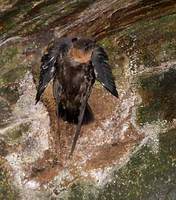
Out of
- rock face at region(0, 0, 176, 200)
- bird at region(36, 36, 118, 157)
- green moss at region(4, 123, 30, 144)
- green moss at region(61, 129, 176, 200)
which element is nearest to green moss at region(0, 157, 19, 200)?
rock face at region(0, 0, 176, 200)

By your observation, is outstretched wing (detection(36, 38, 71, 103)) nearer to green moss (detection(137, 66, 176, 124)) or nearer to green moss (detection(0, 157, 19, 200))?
green moss (detection(0, 157, 19, 200))

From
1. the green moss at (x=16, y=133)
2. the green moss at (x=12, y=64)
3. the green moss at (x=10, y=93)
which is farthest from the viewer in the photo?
the green moss at (x=12, y=64)

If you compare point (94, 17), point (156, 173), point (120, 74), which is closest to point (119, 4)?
point (94, 17)

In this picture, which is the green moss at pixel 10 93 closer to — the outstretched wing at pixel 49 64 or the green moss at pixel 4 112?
the green moss at pixel 4 112

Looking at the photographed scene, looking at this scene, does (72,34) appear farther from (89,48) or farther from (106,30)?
(89,48)

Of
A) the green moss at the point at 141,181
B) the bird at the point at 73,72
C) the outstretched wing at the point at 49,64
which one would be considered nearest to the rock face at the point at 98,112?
the green moss at the point at 141,181

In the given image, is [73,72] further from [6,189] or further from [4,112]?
[6,189]

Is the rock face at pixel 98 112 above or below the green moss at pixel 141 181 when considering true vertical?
above

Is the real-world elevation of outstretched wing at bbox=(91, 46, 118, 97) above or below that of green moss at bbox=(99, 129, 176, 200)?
above
